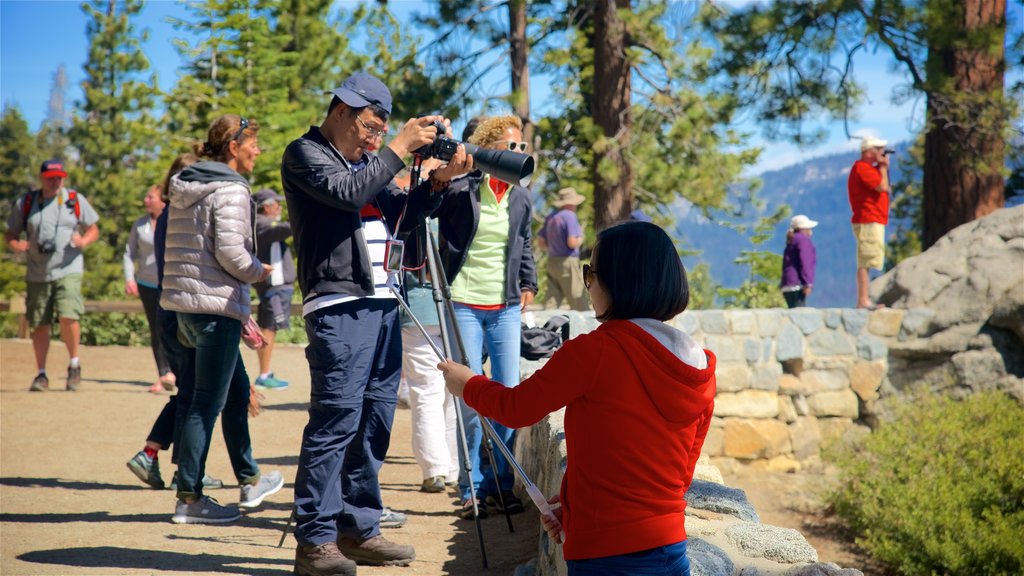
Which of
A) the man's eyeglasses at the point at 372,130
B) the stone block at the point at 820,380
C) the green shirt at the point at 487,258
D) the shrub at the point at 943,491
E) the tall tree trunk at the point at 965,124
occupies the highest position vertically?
the tall tree trunk at the point at 965,124

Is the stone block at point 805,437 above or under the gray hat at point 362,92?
under

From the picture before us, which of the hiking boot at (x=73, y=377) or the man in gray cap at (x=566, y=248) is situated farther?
the man in gray cap at (x=566, y=248)

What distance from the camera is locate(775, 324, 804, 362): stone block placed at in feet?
27.6

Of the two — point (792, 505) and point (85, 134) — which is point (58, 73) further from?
point (792, 505)

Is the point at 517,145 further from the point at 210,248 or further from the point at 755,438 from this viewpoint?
the point at 755,438

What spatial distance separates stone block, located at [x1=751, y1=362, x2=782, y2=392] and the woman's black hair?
627cm

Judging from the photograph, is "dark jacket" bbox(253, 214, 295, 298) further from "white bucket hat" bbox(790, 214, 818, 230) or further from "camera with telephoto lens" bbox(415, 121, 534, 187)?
"white bucket hat" bbox(790, 214, 818, 230)

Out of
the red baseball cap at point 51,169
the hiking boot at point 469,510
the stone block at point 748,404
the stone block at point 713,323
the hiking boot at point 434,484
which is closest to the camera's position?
the hiking boot at point 469,510

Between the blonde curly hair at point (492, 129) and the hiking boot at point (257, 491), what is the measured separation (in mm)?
1912

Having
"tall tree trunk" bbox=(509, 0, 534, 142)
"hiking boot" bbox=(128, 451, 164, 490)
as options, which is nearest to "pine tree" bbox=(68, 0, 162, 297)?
"tall tree trunk" bbox=(509, 0, 534, 142)

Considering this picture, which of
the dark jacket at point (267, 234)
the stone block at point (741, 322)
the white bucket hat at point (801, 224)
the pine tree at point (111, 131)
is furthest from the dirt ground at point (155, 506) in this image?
the pine tree at point (111, 131)

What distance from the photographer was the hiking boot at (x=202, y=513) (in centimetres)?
448

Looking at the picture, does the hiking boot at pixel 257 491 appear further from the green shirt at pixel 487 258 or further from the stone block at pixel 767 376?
the stone block at pixel 767 376

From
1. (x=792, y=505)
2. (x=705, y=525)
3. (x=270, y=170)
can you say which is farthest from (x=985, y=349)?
(x=270, y=170)
